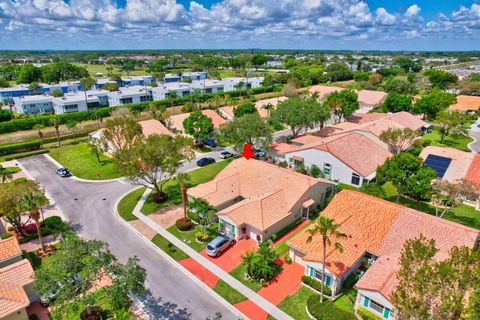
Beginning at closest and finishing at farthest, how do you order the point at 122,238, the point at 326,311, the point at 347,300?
the point at 326,311, the point at 347,300, the point at 122,238

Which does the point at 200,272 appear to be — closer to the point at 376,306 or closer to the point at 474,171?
the point at 376,306

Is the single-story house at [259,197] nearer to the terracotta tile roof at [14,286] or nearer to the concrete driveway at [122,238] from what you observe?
the concrete driveway at [122,238]

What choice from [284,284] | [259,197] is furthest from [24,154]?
[284,284]

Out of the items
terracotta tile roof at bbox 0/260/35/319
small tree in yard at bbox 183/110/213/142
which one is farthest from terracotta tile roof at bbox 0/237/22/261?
small tree in yard at bbox 183/110/213/142

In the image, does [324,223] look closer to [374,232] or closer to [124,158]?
[374,232]

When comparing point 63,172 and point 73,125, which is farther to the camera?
point 73,125

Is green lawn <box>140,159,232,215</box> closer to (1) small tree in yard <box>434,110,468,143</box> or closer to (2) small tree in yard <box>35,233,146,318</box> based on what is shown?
(2) small tree in yard <box>35,233,146,318</box>

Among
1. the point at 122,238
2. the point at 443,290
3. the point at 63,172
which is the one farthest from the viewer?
the point at 63,172
